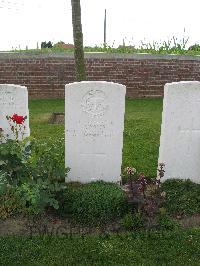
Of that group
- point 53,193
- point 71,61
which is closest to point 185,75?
point 71,61

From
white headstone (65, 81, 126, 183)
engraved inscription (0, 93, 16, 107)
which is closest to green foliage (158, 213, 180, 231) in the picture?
white headstone (65, 81, 126, 183)

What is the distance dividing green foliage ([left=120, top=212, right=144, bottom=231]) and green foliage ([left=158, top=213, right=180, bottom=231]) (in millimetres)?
207

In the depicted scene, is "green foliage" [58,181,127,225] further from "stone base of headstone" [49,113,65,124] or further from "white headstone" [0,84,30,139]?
"stone base of headstone" [49,113,65,124]

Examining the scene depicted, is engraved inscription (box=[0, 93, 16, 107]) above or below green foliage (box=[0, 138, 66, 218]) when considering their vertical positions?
above

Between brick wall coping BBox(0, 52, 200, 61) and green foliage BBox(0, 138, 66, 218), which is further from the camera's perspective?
brick wall coping BBox(0, 52, 200, 61)

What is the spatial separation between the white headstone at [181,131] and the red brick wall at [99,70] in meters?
6.39

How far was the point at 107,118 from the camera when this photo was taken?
5.01 m

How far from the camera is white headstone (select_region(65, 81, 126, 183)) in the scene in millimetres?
4949

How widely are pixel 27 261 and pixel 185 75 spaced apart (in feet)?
29.3

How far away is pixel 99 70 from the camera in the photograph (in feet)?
36.9

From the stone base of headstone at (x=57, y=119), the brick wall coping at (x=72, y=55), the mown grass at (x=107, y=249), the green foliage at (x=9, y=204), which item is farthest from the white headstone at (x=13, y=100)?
the brick wall coping at (x=72, y=55)

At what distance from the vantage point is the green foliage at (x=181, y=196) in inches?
184

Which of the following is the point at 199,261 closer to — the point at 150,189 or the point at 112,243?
the point at 112,243

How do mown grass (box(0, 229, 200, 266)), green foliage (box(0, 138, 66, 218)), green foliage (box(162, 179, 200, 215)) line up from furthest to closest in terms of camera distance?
green foliage (box(162, 179, 200, 215)) < green foliage (box(0, 138, 66, 218)) < mown grass (box(0, 229, 200, 266))
